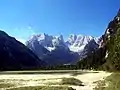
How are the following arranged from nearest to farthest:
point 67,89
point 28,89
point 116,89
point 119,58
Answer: point 116,89
point 67,89
point 28,89
point 119,58

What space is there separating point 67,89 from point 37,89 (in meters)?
5.67

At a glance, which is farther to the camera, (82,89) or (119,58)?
(119,58)

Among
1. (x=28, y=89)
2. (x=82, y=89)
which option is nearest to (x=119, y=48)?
(x=82, y=89)

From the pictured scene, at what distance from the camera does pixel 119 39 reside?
53531mm

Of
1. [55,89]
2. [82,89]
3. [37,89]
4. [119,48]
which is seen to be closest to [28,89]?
[37,89]

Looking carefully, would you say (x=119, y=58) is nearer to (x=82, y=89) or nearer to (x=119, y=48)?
(x=119, y=48)

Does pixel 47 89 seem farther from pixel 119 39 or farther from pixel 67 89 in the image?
pixel 119 39

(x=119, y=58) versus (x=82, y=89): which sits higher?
(x=119, y=58)

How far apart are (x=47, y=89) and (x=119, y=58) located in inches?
611

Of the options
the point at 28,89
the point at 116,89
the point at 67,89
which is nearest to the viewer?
the point at 116,89

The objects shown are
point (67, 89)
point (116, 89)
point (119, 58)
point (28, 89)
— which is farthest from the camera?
point (119, 58)

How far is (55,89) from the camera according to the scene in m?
49.5

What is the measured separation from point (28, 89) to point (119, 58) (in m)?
17.6

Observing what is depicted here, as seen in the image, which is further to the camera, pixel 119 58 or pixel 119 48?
pixel 119 58
